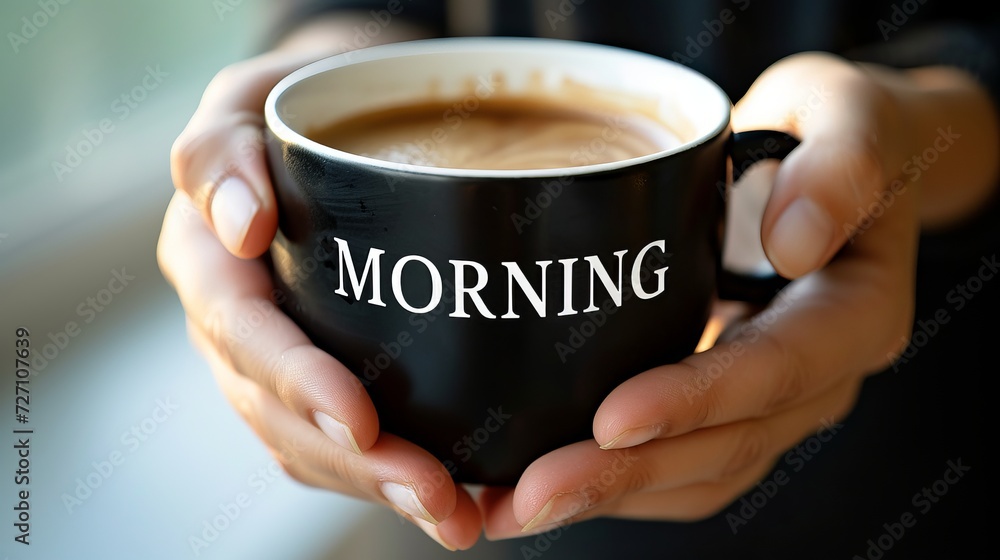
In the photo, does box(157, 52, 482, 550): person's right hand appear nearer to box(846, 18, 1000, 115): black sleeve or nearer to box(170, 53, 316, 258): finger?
box(170, 53, 316, 258): finger

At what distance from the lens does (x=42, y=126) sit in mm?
883

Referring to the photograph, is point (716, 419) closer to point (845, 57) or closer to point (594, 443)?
point (594, 443)

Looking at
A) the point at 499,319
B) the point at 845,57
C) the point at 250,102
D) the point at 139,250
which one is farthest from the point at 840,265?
the point at 139,250

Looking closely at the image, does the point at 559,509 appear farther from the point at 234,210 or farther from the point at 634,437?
the point at 234,210

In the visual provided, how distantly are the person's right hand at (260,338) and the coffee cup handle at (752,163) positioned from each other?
0.83 ft

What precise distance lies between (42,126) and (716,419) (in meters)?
0.73

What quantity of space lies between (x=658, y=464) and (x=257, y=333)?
0.30 m

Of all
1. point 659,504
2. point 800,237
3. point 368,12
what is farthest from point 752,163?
point 368,12

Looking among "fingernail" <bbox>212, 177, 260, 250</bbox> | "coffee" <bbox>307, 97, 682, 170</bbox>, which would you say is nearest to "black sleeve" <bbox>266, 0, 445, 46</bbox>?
"coffee" <bbox>307, 97, 682, 170</bbox>

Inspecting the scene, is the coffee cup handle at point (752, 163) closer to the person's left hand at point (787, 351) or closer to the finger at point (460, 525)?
the person's left hand at point (787, 351)

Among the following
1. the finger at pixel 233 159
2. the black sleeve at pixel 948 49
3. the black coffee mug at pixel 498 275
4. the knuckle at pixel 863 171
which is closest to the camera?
the black coffee mug at pixel 498 275

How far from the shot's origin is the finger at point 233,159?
1.85 feet

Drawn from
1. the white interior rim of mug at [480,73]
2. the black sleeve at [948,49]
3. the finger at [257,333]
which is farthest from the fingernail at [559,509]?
the black sleeve at [948,49]

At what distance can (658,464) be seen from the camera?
0.62 metres
